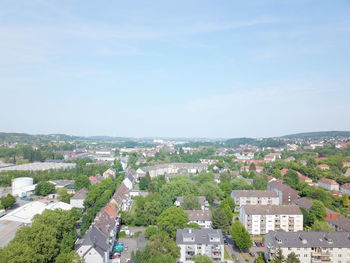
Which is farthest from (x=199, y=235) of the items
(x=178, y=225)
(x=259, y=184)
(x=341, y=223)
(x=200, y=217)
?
(x=259, y=184)

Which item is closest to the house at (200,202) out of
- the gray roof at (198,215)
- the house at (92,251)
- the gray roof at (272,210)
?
the gray roof at (198,215)

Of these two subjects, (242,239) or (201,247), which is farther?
(242,239)

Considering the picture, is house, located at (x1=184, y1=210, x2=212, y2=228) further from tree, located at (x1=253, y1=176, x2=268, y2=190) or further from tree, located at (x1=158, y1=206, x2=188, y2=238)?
tree, located at (x1=253, y1=176, x2=268, y2=190)

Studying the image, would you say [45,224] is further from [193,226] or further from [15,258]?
[193,226]

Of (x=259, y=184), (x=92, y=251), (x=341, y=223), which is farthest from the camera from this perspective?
(x=259, y=184)

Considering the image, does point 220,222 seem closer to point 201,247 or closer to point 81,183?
point 201,247

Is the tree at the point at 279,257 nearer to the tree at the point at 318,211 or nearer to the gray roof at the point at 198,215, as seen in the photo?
the gray roof at the point at 198,215

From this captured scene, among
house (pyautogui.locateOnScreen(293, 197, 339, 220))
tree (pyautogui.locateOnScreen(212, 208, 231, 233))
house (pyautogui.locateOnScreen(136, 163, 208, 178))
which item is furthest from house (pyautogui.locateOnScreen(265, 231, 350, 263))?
house (pyautogui.locateOnScreen(136, 163, 208, 178))
